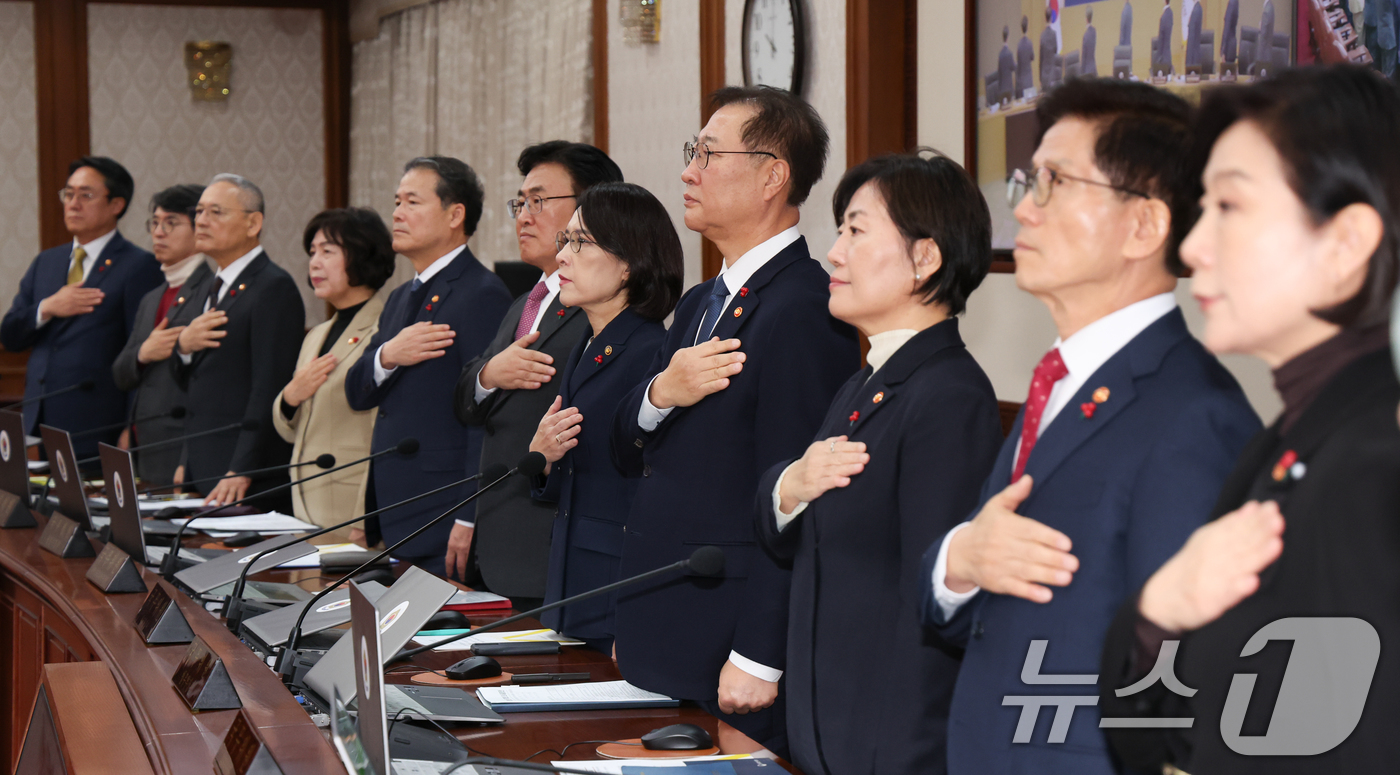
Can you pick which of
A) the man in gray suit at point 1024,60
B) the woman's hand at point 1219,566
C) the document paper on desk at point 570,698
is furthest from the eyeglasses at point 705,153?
the woman's hand at point 1219,566

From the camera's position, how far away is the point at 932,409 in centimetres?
161

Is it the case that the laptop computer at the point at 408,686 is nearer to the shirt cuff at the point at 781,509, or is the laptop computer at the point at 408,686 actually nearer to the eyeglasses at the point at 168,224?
the shirt cuff at the point at 781,509

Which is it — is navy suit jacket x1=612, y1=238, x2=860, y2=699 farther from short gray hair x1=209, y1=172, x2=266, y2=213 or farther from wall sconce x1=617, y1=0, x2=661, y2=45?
wall sconce x1=617, y1=0, x2=661, y2=45

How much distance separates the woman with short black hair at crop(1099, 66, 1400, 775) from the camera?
85 centimetres

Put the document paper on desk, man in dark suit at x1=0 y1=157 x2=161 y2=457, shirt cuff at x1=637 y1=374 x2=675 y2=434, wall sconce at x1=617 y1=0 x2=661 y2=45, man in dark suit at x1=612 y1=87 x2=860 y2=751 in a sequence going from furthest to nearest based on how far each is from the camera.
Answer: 1. man in dark suit at x1=0 y1=157 x2=161 y2=457
2. wall sconce at x1=617 y1=0 x2=661 y2=45
3. shirt cuff at x1=637 y1=374 x2=675 y2=434
4. man in dark suit at x1=612 y1=87 x2=860 y2=751
5. the document paper on desk

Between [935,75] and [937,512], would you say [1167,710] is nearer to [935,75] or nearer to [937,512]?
[937,512]

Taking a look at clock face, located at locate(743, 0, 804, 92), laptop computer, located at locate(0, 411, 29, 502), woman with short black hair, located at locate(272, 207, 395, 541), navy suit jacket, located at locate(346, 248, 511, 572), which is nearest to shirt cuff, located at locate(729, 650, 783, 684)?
navy suit jacket, located at locate(346, 248, 511, 572)

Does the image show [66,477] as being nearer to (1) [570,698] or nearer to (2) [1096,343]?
(1) [570,698]

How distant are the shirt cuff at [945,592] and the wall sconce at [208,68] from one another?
289 inches

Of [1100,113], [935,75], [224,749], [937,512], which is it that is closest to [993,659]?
[937,512]

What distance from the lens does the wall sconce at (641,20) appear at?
503cm

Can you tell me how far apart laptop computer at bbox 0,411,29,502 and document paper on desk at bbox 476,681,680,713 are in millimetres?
2074

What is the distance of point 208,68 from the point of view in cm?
773

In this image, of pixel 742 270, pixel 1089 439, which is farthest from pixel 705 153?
pixel 1089 439
